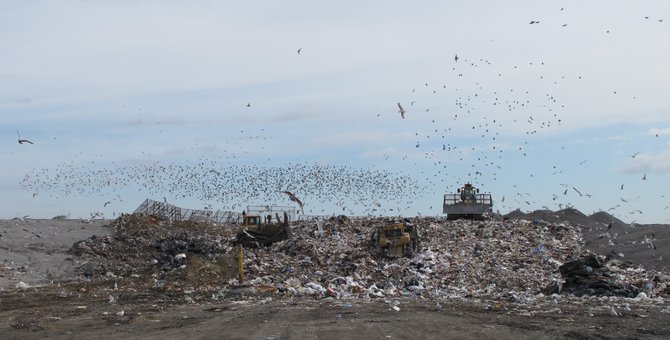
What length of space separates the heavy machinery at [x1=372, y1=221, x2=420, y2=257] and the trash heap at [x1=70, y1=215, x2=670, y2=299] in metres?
0.33

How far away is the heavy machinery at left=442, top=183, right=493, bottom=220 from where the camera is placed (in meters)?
33.7

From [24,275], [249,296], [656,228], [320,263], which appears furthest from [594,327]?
[656,228]

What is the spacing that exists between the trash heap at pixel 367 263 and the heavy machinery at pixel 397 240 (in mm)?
332

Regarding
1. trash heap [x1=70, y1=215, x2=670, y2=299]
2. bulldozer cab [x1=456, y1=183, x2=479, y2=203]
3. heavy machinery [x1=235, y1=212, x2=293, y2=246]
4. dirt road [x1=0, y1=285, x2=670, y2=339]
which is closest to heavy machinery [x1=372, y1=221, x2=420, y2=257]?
trash heap [x1=70, y1=215, x2=670, y2=299]

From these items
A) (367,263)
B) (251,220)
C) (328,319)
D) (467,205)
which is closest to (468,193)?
(467,205)

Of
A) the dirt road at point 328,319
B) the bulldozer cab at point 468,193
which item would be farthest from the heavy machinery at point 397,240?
the bulldozer cab at point 468,193

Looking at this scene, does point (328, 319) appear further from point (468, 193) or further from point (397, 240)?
point (468, 193)

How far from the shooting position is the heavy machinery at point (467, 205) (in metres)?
33.7

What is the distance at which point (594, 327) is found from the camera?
941 cm

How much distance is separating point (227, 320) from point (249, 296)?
445cm

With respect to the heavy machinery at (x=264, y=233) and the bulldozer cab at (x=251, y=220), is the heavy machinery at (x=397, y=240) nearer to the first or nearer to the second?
the heavy machinery at (x=264, y=233)

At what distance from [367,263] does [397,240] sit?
6.14 ft

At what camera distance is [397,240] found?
70.8 feet

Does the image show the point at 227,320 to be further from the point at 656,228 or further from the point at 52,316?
the point at 656,228
